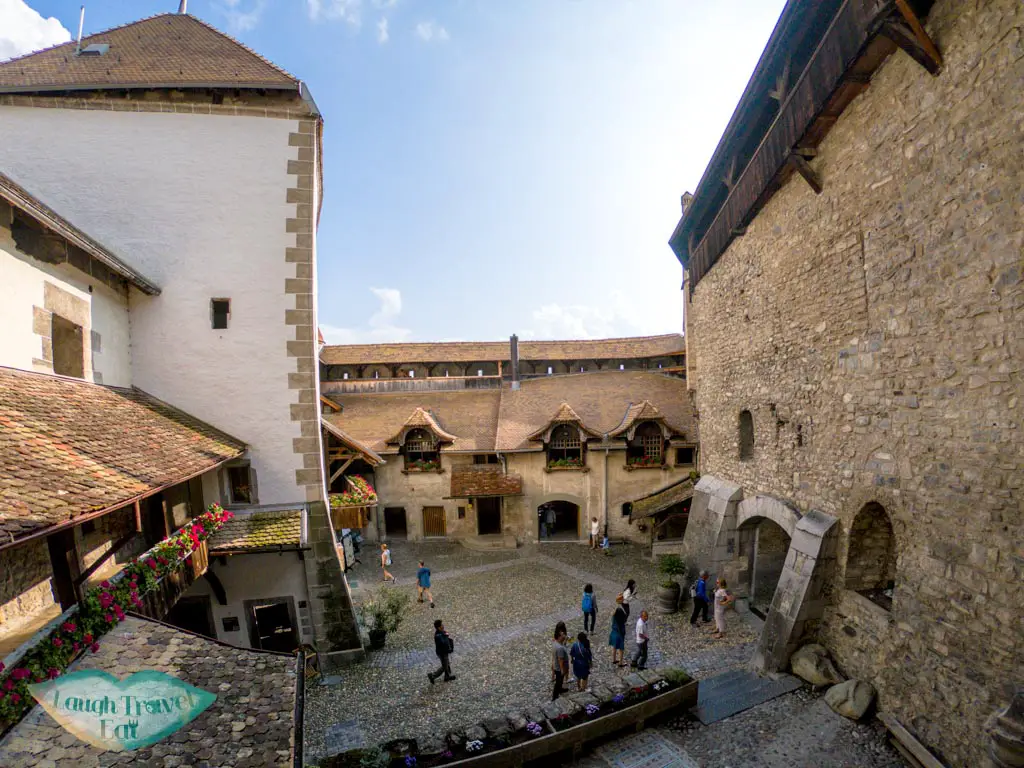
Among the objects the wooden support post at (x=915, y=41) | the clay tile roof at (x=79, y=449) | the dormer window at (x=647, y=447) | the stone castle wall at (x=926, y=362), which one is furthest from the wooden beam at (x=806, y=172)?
the dormer window at (x=647, y=447)

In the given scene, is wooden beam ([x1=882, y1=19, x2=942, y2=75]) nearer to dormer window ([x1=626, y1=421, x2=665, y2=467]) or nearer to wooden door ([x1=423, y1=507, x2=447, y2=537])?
dormer window ([x1=626, y1=421, x2=665, y2=467])

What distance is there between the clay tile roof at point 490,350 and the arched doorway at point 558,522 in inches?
277

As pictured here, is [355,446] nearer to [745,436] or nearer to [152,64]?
[152,64]

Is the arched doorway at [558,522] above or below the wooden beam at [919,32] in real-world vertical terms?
below

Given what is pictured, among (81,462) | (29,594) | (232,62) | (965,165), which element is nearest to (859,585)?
(965,165)

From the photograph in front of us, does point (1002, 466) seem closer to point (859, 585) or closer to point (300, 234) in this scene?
point (859, 585)

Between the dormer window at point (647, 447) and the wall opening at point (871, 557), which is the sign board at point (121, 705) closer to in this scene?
the wall opening at point (871, 557)

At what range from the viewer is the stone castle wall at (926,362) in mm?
5156

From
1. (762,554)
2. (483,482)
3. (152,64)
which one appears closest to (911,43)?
(762,554)

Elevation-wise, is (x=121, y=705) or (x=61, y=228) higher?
(x=61, y=228)

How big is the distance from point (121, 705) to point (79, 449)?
2.77 metres

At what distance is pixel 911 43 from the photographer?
569 cm

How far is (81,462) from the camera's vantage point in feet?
15.9

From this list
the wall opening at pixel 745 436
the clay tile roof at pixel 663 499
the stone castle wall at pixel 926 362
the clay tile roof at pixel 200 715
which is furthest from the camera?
the clay tile roof at pixel 663 499
